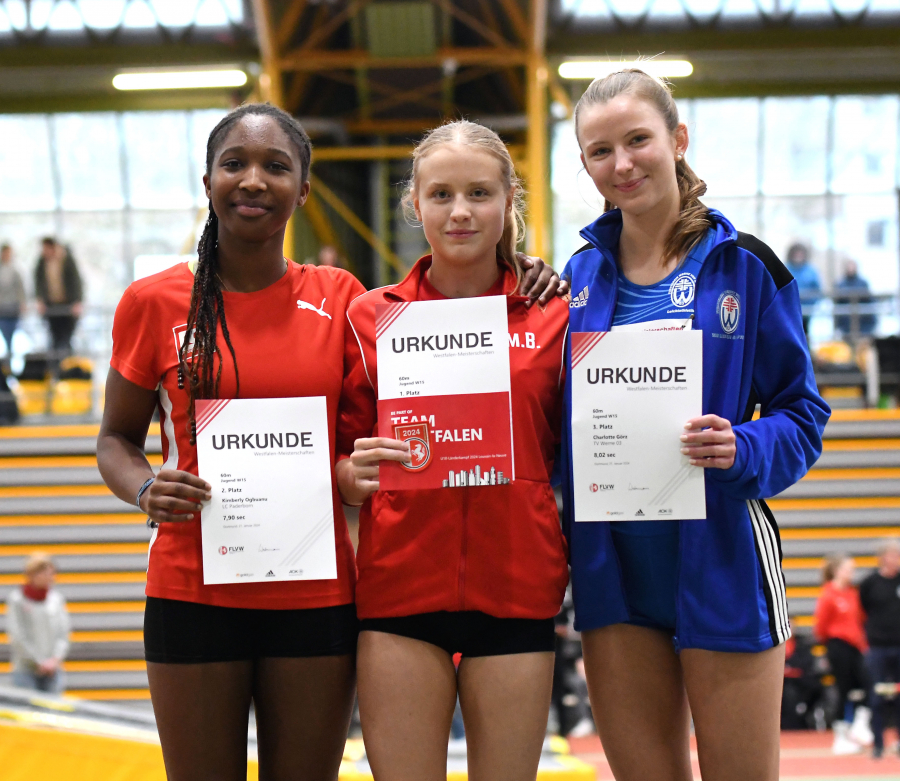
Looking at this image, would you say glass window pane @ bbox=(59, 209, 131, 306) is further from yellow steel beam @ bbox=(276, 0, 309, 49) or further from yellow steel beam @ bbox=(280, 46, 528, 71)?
yellow steel beam @ bbox=(276, 0, 309, 49)

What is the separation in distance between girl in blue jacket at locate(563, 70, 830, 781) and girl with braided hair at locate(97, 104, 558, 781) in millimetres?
272

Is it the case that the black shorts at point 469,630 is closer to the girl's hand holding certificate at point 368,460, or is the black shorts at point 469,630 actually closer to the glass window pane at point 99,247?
the girl's hand holding certificate at point 368,460

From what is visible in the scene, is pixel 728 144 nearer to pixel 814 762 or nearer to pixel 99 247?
pixel 99 247

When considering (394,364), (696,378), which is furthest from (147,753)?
(696,378)

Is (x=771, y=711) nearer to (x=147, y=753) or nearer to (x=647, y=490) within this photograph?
(x=647, y=490)

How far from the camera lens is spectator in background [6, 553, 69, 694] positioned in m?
7.80

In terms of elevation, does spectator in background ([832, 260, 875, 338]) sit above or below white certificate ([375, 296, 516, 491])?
above

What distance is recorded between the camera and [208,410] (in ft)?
6.77

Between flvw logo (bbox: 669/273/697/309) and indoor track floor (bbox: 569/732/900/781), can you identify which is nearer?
flvw logo (bbox: 669/273/697/309)

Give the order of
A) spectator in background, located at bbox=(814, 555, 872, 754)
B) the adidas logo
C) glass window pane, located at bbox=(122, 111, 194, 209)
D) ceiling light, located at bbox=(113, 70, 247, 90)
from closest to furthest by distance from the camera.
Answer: the adidas logo, spectator in background, located at bbox=(814, 555, 872, 754), ceiling light, located at bbox=(113, 70, 247, 90), glass window pane, located at bbox=(122, 111, 194, 209)

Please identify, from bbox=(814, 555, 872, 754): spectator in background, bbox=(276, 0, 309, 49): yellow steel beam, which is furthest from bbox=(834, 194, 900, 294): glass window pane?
bbox=(276, 0, 309, 49): yellow steel beam

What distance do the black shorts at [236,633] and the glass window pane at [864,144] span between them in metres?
16.3

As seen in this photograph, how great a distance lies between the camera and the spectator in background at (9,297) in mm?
12086

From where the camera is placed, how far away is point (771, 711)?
2.02 meters
